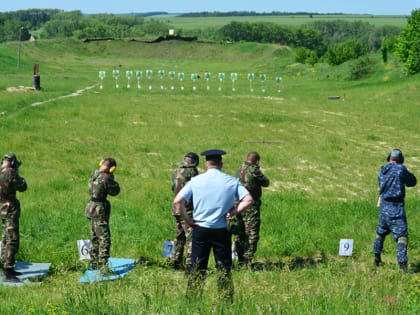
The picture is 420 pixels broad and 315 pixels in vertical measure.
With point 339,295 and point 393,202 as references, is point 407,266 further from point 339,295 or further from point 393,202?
point 339,295

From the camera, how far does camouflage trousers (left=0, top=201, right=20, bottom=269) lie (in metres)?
9.76

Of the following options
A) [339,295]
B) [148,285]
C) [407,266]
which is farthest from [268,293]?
[407,266]

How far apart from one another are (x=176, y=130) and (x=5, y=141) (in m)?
7.43

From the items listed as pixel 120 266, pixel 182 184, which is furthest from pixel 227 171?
pixel 120 266

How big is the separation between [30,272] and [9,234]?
778 millimetres

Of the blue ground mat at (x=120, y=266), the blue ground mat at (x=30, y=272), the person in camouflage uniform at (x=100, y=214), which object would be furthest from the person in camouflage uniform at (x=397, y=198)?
the blue ground mat at (x=30, y=272)

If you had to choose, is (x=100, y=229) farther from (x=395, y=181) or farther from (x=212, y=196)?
(x=395, y=181)

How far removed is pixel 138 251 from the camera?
11656 millimetres

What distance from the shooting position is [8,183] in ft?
31.9

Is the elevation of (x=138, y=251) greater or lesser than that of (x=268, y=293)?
lesser

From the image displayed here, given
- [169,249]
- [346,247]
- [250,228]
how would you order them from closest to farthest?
[250,228] < [169,249] < [346,247]

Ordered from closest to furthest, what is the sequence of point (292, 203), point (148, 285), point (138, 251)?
point (148, 285) → point (138, 251) → point (292, 203)

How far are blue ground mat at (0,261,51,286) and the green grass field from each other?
0.72 ft

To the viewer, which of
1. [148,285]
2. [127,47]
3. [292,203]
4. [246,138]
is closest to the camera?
[148,285]
